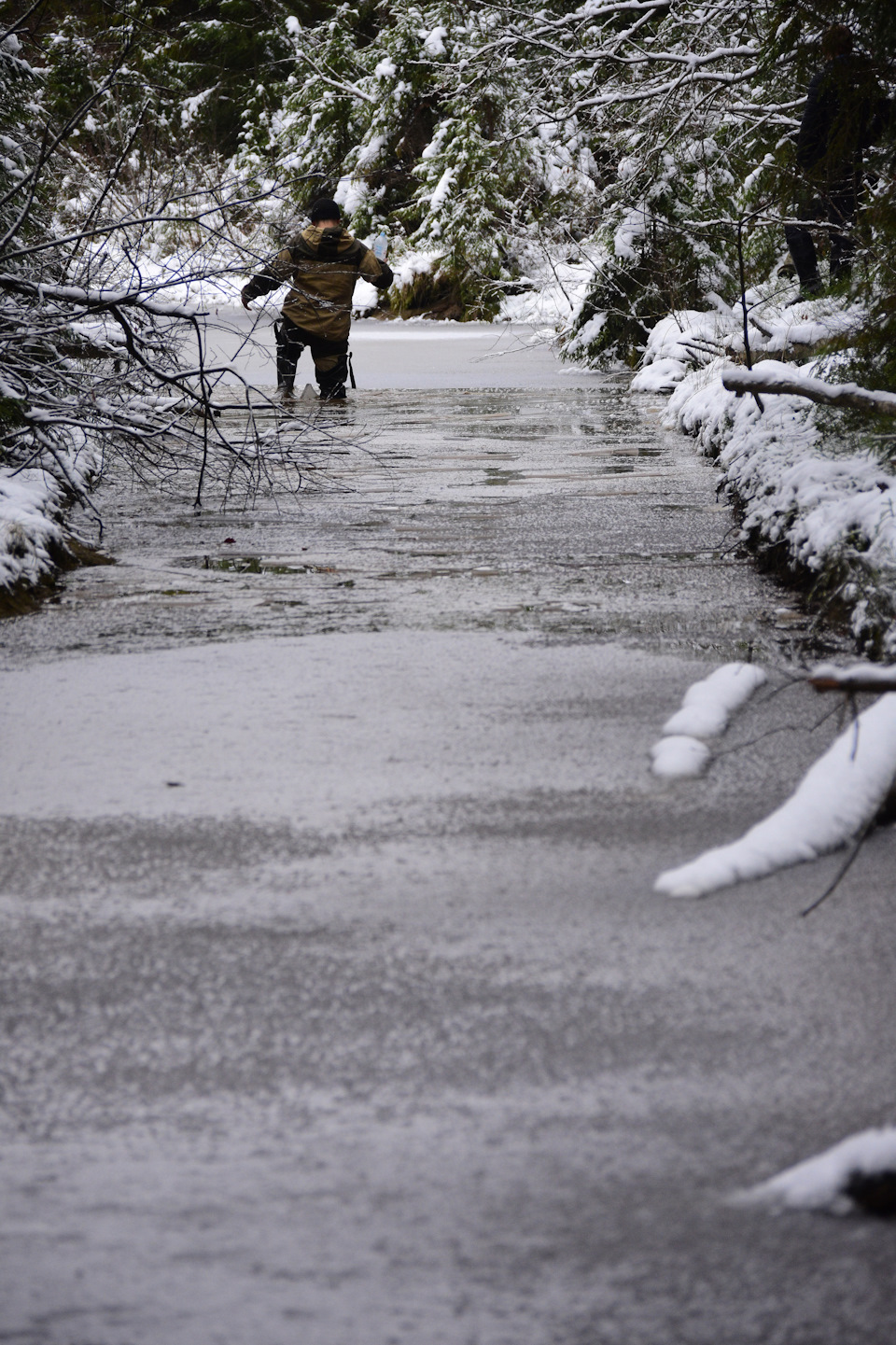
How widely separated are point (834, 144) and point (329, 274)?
7027mm

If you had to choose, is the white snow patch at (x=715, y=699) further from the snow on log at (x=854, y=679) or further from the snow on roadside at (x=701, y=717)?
the snow on log at (x=854, y=679)

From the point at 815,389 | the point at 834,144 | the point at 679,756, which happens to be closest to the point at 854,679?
the point at 679,756

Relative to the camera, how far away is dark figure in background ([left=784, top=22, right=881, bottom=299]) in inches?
229

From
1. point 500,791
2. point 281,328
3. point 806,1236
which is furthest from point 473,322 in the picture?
point 806,1236

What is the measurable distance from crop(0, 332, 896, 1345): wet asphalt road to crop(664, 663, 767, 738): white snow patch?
7 centimetres

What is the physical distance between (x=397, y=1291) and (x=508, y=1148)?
340 mm

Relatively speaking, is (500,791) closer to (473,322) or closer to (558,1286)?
(558,1286)

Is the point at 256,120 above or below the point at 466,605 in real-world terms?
above

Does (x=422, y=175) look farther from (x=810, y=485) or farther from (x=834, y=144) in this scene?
(x=810, y=485)

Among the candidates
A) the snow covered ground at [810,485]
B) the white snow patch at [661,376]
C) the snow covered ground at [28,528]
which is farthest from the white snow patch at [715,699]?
the white snow patch at [661,376]

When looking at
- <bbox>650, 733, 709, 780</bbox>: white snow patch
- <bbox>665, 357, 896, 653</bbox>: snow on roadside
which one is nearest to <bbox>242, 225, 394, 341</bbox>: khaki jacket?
<bbox>665, 357, 896, 653</bbox>: snow on roadside

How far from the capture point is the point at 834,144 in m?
6.27

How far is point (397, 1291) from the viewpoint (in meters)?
1.84

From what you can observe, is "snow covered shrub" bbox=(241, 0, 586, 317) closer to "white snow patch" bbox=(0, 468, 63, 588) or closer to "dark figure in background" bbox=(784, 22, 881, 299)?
"dark figure in background" bbox=(784, 22, 881, 299)
